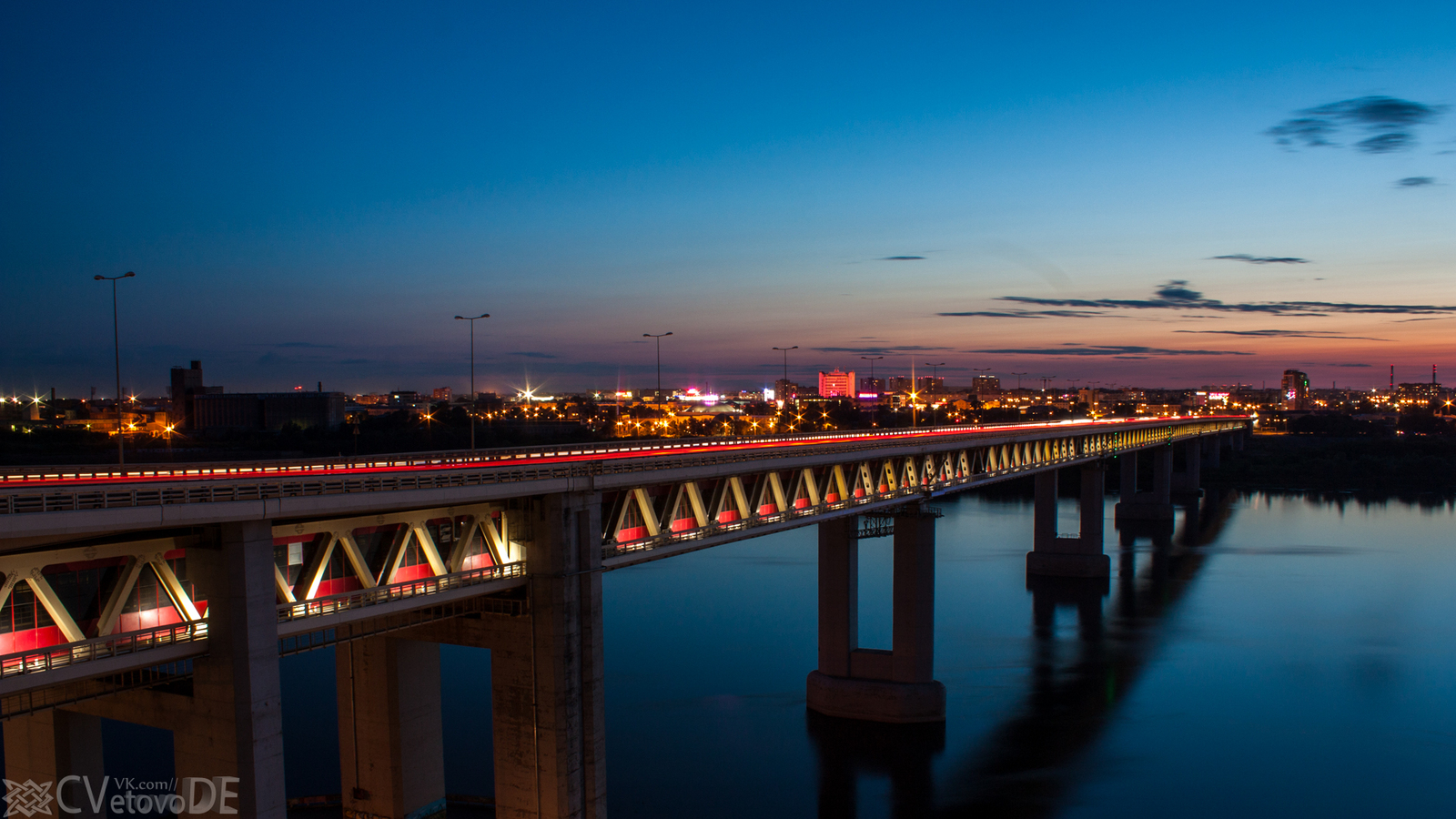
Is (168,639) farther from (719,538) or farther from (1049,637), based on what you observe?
(1049,637)

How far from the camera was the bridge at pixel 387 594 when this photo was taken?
14.1 m

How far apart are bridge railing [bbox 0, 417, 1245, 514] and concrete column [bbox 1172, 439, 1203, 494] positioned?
9708cm

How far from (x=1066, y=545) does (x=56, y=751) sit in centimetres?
6145

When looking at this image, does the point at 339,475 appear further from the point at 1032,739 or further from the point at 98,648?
the point at 1032,739

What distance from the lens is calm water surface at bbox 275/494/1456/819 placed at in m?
32.5

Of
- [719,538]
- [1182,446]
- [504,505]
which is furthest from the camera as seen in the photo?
[1182,446]

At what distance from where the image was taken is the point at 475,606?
21359 mm

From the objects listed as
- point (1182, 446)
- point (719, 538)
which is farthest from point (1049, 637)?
point (1182, 446)

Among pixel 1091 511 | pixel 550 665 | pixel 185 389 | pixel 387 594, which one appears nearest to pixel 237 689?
pixel 387 594

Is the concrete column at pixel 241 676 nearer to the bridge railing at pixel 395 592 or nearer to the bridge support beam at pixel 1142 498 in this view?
the bridge railing at pixel 395 592

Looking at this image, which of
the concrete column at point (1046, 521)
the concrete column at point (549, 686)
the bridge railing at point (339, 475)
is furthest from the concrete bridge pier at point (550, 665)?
the concrete column at point (1046, 521)

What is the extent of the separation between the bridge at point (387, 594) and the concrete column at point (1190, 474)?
96087mm

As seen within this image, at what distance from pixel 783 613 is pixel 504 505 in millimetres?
36894

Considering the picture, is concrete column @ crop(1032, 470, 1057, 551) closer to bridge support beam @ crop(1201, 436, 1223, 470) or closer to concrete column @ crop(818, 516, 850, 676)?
concrete column @ crop(818, 516, 850, 676)
